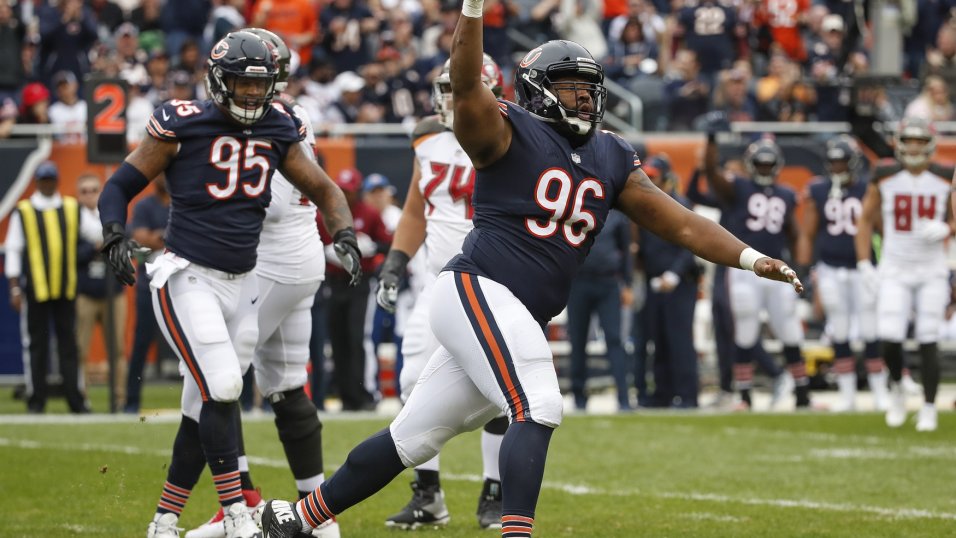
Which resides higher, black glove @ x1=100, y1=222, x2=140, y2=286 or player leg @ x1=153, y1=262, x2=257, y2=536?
black glove @ x1=100, y1=222, x2=140, y2=286

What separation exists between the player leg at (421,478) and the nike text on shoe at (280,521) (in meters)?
1.42

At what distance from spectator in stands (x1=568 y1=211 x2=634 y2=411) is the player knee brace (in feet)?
19.7

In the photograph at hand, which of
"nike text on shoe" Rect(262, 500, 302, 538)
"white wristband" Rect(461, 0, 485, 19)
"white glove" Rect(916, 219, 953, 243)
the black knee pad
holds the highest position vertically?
"white wristband" Rect(461, 0, 485, 19)

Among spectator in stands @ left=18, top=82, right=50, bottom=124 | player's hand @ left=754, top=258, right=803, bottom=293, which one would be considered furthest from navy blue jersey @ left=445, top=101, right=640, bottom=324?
spectator in stands @ left=18, top=82, right=50, bottom=124

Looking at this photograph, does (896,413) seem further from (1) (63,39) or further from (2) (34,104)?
(1) (63,39)

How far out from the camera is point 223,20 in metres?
16.6

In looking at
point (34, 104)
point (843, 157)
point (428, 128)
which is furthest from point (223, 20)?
point (428, 128)

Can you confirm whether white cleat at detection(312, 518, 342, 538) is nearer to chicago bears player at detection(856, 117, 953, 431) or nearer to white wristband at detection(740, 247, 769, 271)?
white wristband at detection(740, 247, 769, 271)

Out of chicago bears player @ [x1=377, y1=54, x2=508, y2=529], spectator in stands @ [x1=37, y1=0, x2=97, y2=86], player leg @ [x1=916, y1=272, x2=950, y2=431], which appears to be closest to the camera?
chicago bears player @ [x1=377, y1=54, x2=508, y2=529]

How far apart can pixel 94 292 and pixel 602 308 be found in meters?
4.54

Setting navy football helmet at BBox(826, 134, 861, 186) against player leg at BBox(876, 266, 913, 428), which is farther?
navy football helmet at BBox(826, 134, 861, 186)

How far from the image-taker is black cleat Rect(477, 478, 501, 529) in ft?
22.1

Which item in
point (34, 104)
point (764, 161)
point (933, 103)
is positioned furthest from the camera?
point (933, 103)

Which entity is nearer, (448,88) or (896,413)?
(448,88)
